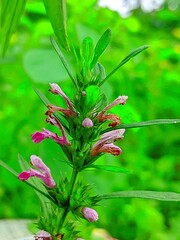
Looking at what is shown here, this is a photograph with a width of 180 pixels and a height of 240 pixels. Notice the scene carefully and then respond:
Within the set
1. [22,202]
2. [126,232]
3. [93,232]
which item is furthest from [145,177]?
[93,232]

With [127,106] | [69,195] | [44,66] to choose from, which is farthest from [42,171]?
[44,66]

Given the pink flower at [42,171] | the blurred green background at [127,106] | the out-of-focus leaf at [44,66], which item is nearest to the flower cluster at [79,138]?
the pink flower at [42,171]

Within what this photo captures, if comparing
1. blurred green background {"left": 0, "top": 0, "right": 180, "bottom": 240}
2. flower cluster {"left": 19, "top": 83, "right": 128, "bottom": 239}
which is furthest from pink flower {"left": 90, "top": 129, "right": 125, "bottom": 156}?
blurred green background {"left": 0, "top": 0, "right": 180, "bottom": 240}

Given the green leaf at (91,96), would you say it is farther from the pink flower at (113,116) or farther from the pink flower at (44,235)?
A: the pink flower at (44,235)

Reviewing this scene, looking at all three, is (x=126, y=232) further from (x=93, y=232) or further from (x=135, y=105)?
(x=135, y=105)

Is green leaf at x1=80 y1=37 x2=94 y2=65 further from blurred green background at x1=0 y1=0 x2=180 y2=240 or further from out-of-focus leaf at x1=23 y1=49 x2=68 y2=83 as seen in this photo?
out-of-focus leaf at x1=23 y1=49 x2=68 y2=83
